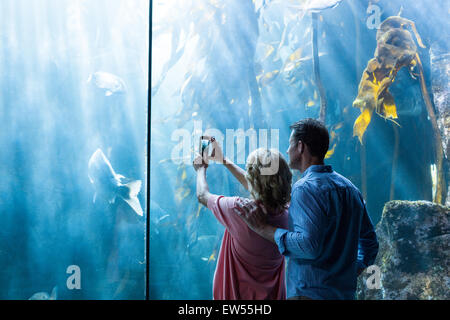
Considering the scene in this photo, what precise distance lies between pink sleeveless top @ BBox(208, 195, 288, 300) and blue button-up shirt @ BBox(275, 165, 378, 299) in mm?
85

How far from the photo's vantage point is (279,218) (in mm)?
1466

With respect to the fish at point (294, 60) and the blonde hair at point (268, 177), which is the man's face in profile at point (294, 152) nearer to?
the blonde hair at point (268, 177)

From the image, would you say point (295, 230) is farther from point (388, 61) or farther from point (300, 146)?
point (388, 61)

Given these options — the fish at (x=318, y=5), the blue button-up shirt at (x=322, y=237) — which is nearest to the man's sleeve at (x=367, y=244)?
the blue button-up shirt at (x=322, y=237)

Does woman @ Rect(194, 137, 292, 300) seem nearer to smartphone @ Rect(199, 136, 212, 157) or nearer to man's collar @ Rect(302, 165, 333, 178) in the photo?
man's collar @ Rect(302, 165, 333, 178)

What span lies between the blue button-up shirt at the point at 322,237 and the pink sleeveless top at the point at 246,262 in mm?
85

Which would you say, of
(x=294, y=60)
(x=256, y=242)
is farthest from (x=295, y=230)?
(x=294, y=60)

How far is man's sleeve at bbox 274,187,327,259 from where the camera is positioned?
4.12 feet

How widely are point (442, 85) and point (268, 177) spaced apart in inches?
190

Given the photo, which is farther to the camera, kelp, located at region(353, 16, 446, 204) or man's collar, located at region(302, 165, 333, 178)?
kelp, located at region(353, 16, 446, 204)

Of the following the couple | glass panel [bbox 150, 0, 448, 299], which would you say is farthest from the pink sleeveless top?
glass panel [bbox 150, 0, 448, 299]

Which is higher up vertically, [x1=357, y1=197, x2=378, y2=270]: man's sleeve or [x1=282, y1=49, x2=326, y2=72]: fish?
[x1=282, y1=49, x2=326, y2=72]: fish

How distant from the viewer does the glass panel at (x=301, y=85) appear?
16.4ft
